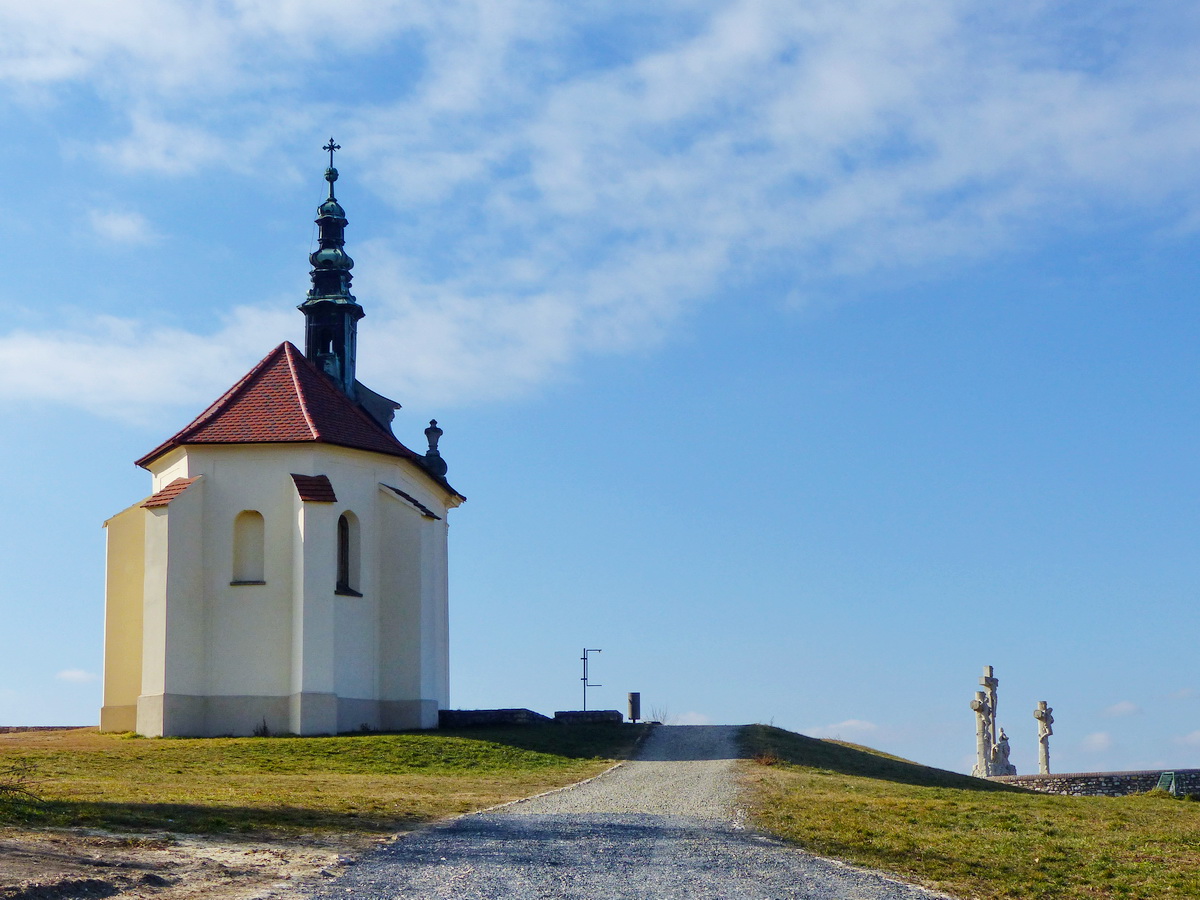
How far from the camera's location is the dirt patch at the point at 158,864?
33.7 ft

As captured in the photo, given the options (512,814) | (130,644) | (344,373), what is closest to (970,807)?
(512,814)

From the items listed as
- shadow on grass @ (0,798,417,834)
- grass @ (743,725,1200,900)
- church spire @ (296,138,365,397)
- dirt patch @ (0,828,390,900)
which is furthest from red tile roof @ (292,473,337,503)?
dirt patch @ (0,828,390,900)

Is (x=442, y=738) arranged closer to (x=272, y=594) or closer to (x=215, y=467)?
(x=272, y=594)

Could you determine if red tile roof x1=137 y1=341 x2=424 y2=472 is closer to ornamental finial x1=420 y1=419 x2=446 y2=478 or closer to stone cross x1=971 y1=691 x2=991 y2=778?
Result: ornamental finial x1=420 y1=419 x2=446 y2=478

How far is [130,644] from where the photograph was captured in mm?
33281

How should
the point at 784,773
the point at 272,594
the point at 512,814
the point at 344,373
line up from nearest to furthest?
the point at 512,814 < the point at 784,773 < the point at 272,594 < the point at 344,373

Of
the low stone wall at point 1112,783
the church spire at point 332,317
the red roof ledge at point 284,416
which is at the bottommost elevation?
the low stone wall at point 1112,783

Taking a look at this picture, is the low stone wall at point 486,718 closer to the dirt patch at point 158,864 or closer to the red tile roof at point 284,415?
the red tile roof at point 284,415

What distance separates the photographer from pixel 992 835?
16.0 meters

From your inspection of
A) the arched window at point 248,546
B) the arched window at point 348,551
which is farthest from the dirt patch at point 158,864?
the arched window at point 348,551

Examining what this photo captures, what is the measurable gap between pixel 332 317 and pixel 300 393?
21.5 ft

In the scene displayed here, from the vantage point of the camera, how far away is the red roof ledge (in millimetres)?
31859

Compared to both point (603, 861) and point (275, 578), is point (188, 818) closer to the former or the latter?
point (603, 861)

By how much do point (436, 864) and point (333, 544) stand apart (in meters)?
19.3
